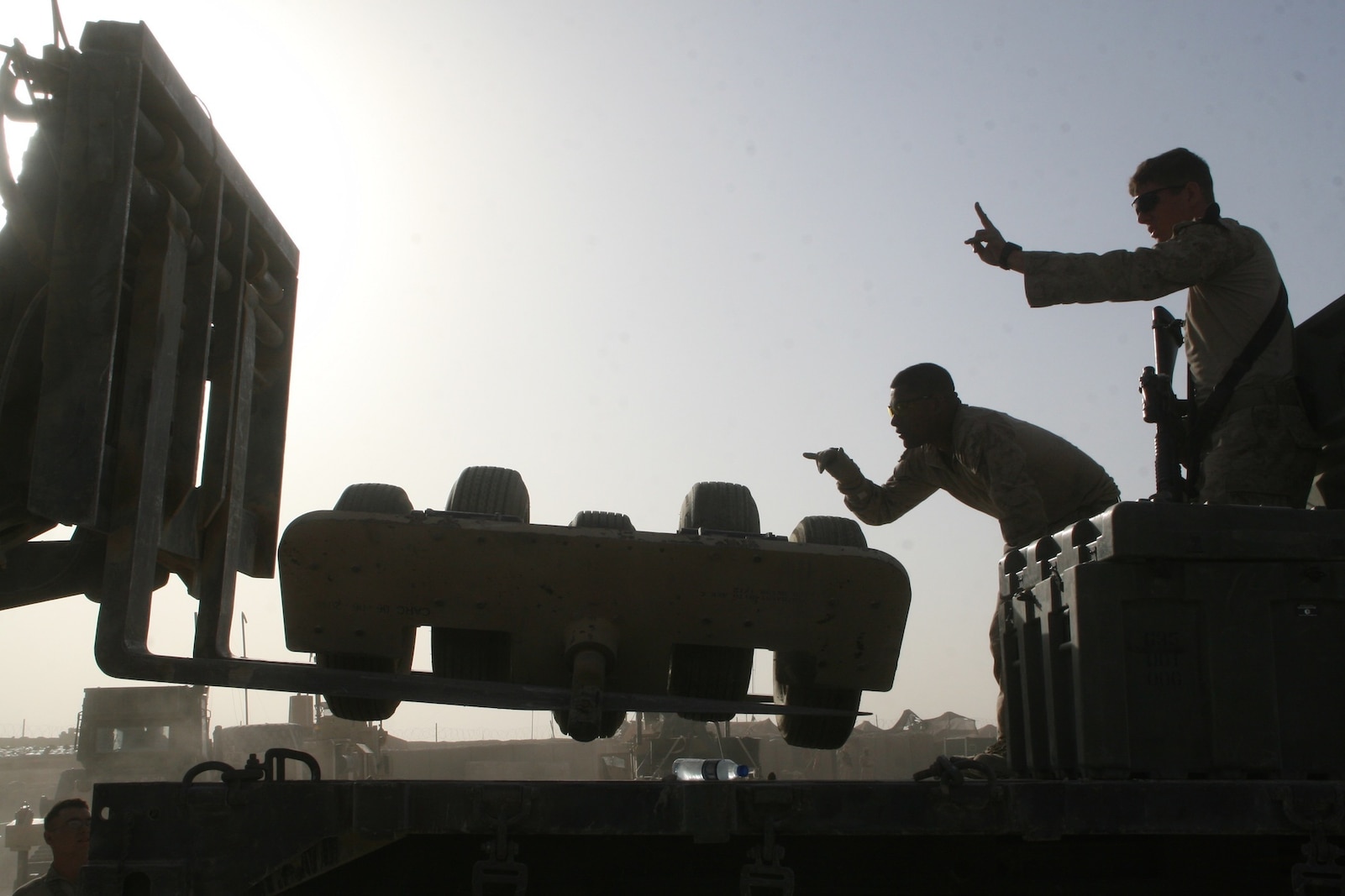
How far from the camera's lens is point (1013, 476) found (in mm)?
4172

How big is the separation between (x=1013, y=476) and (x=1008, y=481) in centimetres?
3

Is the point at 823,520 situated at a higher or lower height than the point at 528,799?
higher

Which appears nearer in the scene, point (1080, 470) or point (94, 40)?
point (94, 40)

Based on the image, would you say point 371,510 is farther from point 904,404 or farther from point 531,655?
point 904,404

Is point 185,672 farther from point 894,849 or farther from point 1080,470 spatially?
point 1080,470

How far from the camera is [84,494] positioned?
3.03 metres

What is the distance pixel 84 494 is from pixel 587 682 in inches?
52.9

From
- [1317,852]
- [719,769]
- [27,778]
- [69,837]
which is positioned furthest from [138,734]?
[27,778]

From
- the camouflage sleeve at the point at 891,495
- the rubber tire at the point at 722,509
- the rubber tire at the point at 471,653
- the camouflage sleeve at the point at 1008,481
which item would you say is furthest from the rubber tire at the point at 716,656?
the camouflage sleeve at the point at 891,495

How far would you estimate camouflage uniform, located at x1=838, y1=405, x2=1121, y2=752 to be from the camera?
13.5ft

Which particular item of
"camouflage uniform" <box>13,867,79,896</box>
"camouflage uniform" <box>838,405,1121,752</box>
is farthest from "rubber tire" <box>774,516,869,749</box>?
"camouflage uniform" <box>13,867,79,896</box>

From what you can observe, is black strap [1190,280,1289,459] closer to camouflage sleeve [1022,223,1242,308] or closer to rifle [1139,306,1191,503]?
rifle [1139,306,1191,503]

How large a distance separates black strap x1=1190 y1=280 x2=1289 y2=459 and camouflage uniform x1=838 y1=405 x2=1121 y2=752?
0.61 m

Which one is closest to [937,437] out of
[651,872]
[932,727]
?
[651,872]
